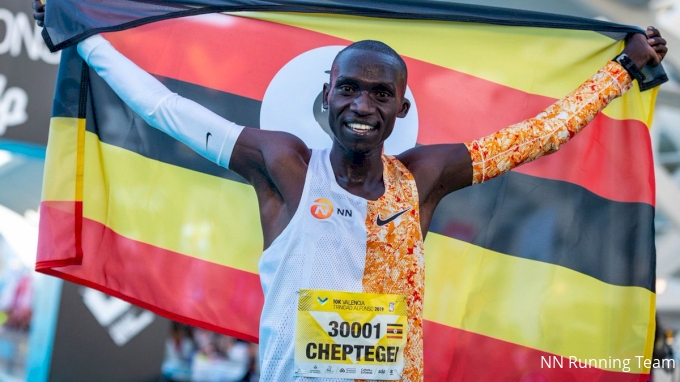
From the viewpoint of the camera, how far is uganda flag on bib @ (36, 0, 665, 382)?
11.3 ft

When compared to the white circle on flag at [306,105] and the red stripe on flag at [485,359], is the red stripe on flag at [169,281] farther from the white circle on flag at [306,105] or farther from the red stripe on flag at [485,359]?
the red stripe on flag at [485,359]

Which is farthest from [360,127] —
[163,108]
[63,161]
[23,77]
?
[23,77]

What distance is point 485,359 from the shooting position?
3562 millimetres

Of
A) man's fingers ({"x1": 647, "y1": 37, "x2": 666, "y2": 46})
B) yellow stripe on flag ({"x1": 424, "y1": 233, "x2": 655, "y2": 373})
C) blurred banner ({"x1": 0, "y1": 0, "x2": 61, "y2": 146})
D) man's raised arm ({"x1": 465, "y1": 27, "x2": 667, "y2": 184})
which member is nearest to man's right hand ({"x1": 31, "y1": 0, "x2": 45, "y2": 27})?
man's raised arm ({"x1": 465, "y1": 27, "x2": 667, "y2": 184})

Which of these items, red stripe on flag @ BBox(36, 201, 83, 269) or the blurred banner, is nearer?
red stripe on flag @ BBox(36, 201, 83, 269)

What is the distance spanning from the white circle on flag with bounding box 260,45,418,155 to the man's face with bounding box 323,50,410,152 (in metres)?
0.89

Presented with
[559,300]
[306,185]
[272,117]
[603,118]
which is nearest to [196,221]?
[272,117]

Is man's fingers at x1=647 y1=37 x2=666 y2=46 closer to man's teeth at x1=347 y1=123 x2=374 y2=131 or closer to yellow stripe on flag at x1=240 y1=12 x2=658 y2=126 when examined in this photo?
yellow stripe on flag at x1=240 y1=12 x2=658 y2=126

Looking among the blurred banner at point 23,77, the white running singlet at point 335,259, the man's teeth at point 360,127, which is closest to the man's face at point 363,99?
the man's teeth at point 360,127

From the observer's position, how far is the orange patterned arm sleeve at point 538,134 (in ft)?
9.74

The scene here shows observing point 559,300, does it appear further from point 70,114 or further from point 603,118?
point 70,114

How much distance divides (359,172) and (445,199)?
1053 mm

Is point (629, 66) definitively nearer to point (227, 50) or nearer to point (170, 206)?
point (227, 50)

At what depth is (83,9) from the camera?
3240 mm
